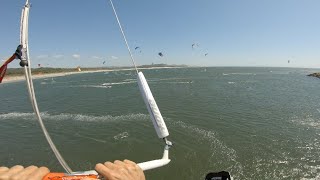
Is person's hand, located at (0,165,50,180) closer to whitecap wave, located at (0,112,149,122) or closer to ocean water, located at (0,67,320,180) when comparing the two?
ocean water, located at (0,67,320,180)

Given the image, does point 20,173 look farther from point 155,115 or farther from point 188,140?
point 188,140

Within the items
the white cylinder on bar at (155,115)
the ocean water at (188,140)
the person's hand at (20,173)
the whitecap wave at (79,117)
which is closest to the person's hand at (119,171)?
the person's hand at (20,173)

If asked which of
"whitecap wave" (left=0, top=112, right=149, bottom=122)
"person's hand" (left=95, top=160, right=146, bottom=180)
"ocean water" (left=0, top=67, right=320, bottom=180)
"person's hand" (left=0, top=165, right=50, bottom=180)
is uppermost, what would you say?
"person's hand" (left=0, top=165, right=50, bottom=180)

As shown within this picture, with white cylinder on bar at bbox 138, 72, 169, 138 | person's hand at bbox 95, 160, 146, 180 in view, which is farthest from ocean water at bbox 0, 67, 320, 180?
person's hand at bbox 95, 160, 146, 180

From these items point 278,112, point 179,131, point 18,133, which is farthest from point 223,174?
point 278,112

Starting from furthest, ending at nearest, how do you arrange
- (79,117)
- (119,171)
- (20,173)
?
(79,117)
(119,171)
(20,173)

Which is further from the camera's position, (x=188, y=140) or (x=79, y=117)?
(x=79, y=117)

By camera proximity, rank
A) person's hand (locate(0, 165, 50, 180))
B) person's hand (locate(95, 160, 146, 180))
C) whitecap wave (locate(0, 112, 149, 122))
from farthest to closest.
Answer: whitecap wave (locate(0, 112, 149, 122)) < person's hand (locate(95, 160, 146, 180)) < person's hand (locate(0, 165, 50, 180))

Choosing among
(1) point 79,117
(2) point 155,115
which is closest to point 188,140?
(1) point 79,117
